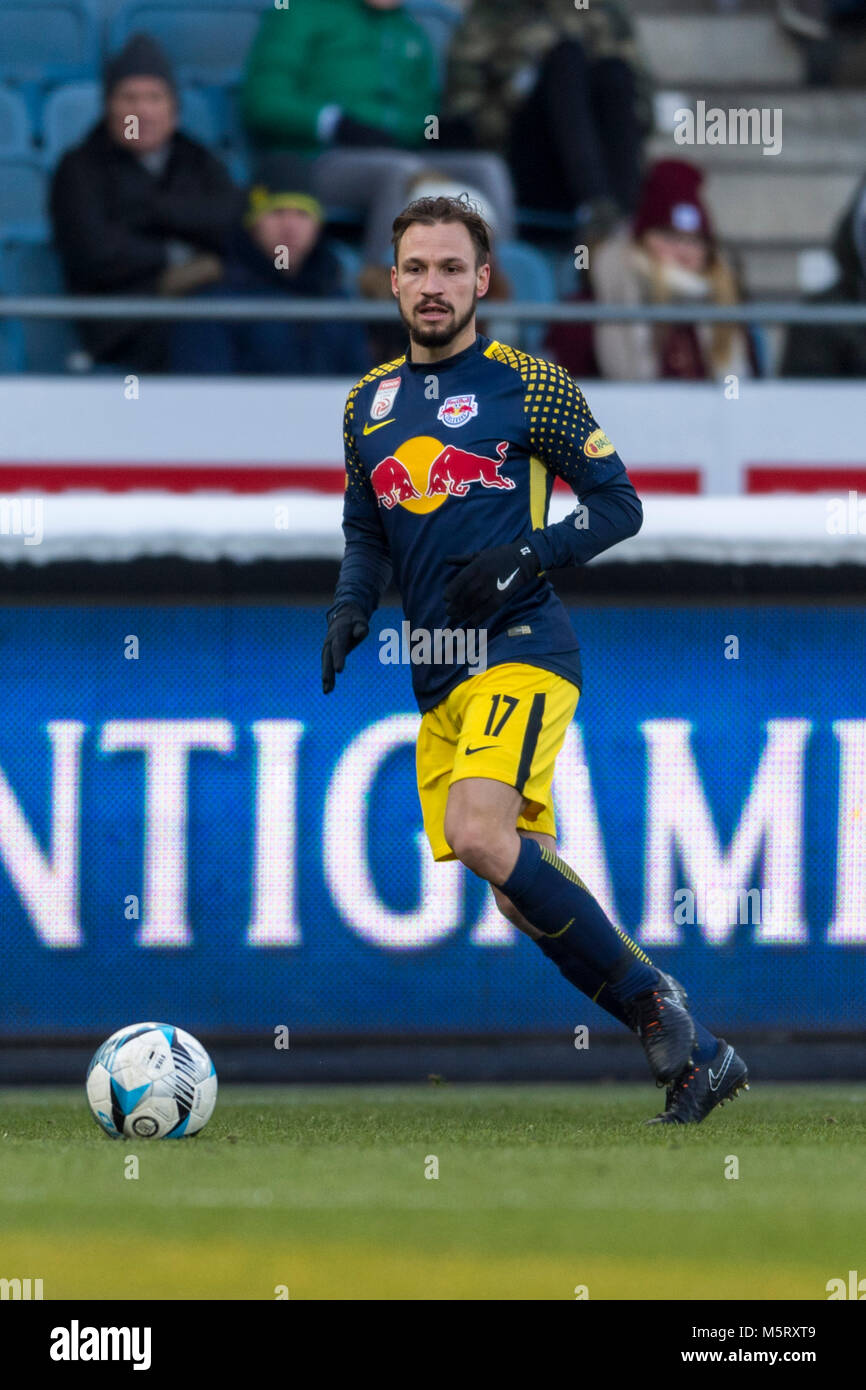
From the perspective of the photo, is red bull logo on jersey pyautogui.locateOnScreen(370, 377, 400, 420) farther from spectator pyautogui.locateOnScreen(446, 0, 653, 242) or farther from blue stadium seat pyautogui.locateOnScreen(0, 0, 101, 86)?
blue stadium seat pyautogui.locateOnScreen(0, 0, 101, 86)

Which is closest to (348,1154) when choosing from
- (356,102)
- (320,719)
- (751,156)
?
(320,719)

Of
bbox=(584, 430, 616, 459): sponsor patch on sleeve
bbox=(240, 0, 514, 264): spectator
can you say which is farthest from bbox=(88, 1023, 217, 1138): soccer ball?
bbox=(240, 0, 514, 264): spectator

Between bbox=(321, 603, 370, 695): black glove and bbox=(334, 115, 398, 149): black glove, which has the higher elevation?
bbox=(334, 115, 398, 149): black glove

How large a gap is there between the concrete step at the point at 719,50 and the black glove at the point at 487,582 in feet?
24.3

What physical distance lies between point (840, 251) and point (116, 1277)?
7.15 meters

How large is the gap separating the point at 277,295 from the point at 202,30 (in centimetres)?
187

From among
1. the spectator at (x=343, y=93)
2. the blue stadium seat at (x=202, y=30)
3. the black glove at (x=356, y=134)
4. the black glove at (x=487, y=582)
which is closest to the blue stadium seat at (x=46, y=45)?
the blue stadium seat at (x=202, y=30)

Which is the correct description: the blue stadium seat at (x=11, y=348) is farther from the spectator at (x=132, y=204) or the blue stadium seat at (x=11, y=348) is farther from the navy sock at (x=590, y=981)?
the navy sock at (x=590, y=981)

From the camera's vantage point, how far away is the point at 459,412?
4.78 metres

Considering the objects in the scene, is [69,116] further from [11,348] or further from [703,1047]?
[703,1047]

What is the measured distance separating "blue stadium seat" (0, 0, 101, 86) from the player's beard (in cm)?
541

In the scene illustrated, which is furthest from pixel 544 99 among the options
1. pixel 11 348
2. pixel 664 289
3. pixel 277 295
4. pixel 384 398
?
pixel 384 398

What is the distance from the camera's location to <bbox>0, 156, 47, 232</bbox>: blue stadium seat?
9.29 meters

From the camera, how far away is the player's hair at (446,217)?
4.72 m
